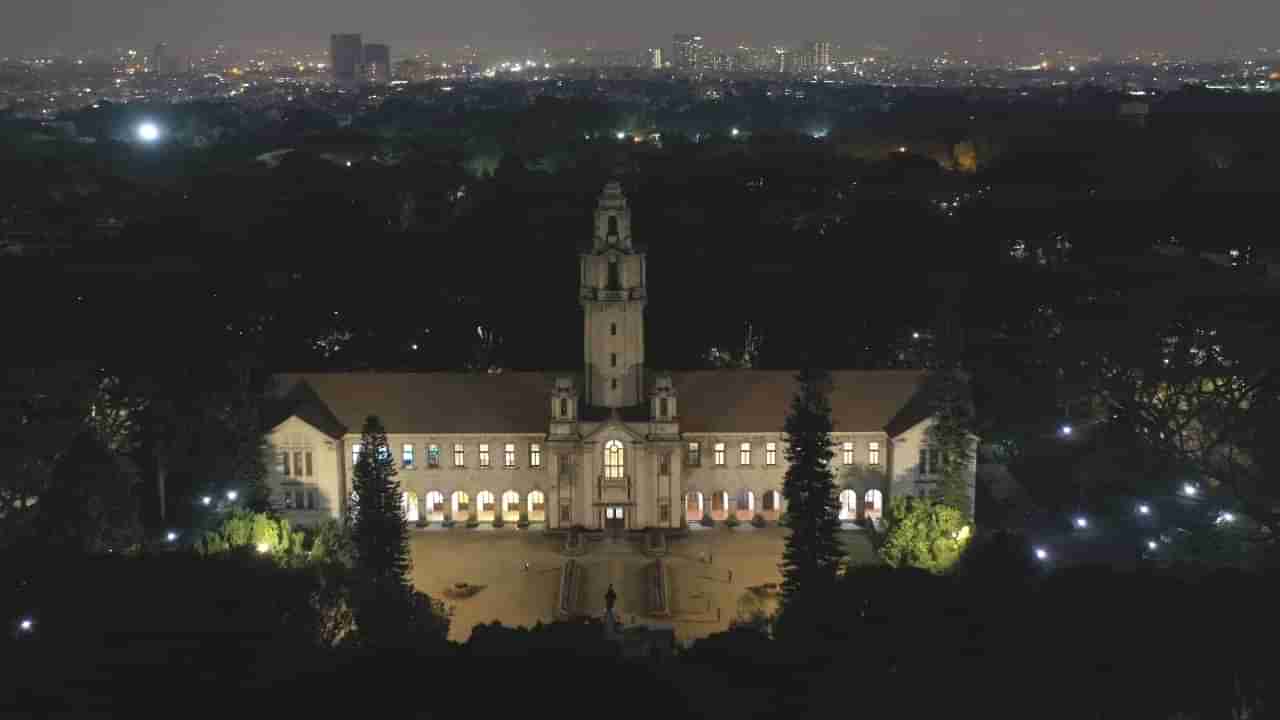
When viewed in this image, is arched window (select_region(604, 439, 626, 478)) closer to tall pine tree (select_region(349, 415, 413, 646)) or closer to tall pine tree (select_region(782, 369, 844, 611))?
tall pine tree (select_region(782, 369, 844, 611))

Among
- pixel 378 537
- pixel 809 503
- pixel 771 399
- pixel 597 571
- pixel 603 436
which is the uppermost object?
pixel 771 399

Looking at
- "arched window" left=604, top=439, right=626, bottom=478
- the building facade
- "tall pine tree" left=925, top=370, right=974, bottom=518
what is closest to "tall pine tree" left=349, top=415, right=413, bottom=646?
the building facade

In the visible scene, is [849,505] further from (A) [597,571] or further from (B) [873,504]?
(A) [597,571]

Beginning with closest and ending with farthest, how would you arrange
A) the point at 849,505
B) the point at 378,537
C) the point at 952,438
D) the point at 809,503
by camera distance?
the point at 378,537 < the point at 809,503 < the point at 952,438 < the point at 849,505

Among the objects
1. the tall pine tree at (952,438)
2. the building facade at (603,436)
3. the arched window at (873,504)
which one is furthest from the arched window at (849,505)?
the tall pine tree at (952,438)

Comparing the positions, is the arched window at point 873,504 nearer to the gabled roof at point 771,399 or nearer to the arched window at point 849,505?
the arched window at point 849,505

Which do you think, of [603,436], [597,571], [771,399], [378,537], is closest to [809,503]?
[597,571]
